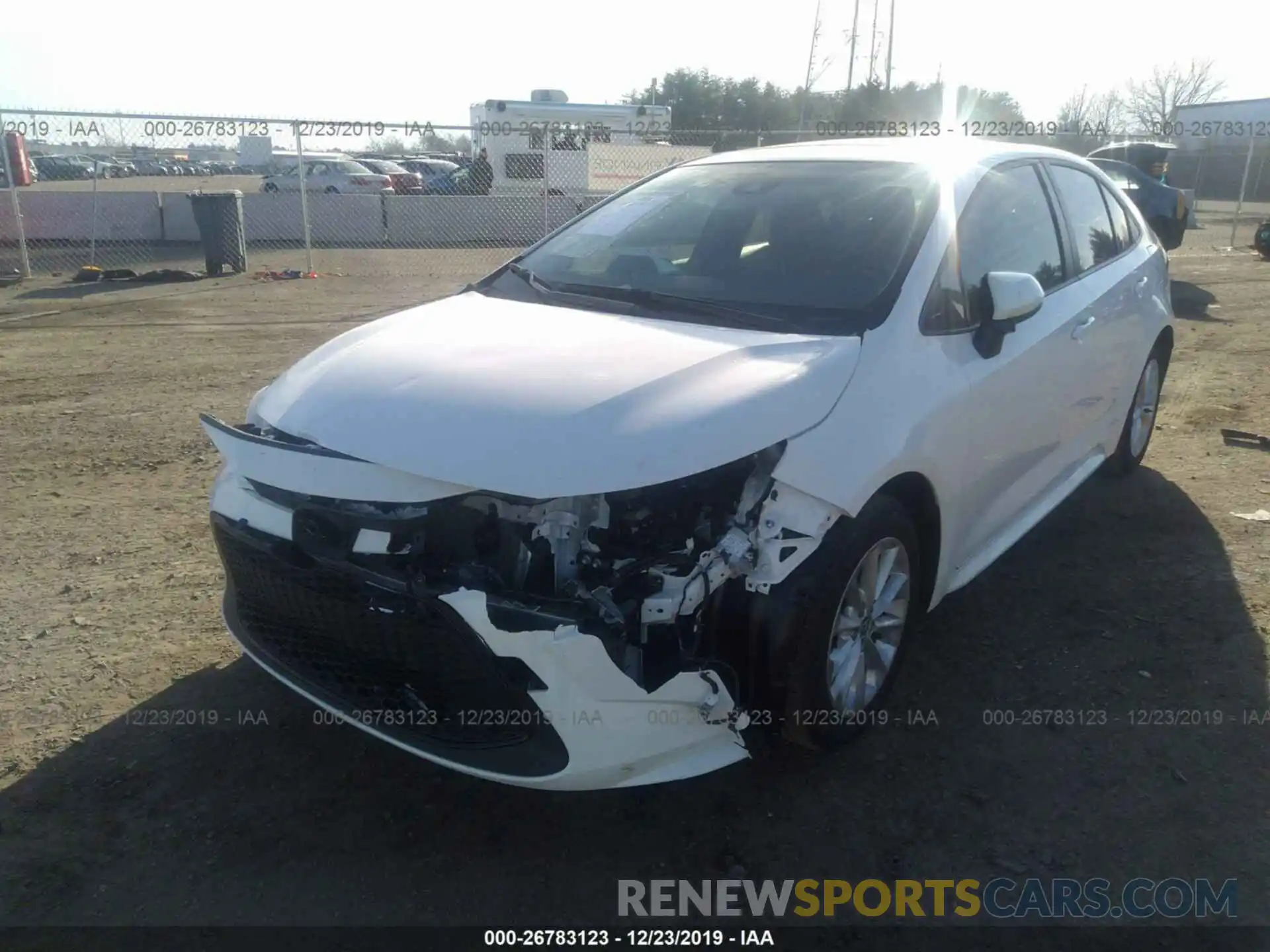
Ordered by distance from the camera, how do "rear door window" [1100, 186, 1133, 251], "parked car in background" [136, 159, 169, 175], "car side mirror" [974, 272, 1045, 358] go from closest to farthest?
"car side mirror" [974, 272, 1045, 358] → "rear door window" [1100, 186, 1133, 251] → "parked car in background" [136, 159, 169, 175]

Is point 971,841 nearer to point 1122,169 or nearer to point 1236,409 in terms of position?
point 1236,409

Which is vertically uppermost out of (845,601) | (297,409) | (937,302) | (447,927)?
(937,302)

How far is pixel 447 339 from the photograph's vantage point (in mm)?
3199

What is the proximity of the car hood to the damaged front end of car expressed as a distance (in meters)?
0.10

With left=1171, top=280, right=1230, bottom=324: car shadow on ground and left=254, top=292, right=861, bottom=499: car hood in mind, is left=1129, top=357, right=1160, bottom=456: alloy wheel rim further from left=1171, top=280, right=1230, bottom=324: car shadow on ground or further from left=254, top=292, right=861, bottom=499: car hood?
left=1171, top=280, right=1230, bottom=324: car shadow on ground

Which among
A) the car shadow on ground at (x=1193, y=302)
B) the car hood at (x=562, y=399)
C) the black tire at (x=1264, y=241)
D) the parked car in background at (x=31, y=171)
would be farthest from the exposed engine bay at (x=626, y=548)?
the parked car in background at (x=31, y=171)

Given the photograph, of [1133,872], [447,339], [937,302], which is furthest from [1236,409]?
[447,339]

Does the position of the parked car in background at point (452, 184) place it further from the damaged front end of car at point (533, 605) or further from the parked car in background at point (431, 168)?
the damaged front end of car at point (533, 605)

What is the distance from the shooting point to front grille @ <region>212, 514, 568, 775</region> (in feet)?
7.98

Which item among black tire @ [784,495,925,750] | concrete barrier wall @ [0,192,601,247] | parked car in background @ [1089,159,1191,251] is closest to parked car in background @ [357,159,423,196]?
concrete barrier wall @ [0,192,601,247]

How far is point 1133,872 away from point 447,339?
247 centimetres

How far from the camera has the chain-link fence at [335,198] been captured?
1337 centimetres

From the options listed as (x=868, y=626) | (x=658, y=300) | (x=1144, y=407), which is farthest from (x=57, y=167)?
(x=868, y=626)

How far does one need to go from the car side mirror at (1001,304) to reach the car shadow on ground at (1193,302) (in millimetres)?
7564
